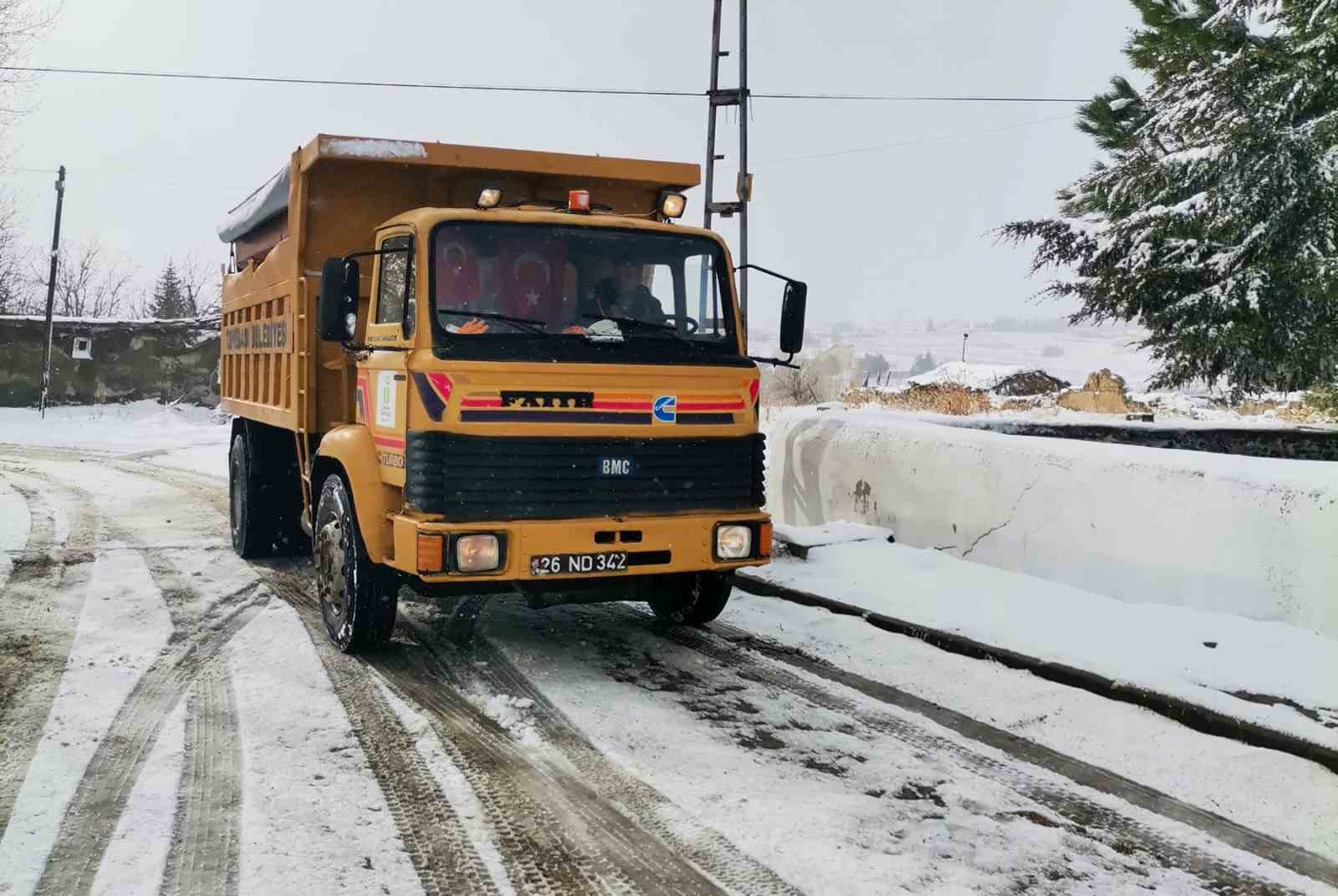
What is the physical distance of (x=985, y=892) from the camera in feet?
10.9

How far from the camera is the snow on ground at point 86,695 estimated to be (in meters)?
3.63

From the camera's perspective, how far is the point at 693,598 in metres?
6.73

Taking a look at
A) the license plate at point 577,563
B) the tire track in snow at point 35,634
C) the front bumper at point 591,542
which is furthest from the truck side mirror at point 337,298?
the tire track in snow at point 35,634

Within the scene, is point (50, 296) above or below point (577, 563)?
above

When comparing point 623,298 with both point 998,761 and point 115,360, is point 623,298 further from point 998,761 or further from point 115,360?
point 115,360

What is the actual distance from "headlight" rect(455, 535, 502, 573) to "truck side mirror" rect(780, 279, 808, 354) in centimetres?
221

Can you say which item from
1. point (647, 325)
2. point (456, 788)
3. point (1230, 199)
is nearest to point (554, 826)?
point (456, 788)

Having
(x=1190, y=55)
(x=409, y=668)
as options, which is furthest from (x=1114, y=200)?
(x=409, y=668)

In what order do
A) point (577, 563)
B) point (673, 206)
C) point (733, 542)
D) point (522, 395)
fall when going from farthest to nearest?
1. point (673, 206)
2. point (733, 542)
3. point (577, 563)
4. point (522, 395)

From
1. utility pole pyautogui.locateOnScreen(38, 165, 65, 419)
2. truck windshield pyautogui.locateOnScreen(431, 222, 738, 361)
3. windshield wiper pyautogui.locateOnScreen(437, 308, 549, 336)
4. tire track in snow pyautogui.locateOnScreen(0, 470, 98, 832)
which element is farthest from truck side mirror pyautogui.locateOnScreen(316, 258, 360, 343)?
utility pole pyautogui.locateOnScreen(38, 165, 65, 419)

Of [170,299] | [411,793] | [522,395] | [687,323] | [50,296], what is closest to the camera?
[411,793]

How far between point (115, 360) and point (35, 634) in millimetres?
29054

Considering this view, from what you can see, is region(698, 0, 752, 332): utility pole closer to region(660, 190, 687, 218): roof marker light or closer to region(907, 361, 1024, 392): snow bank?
region(660, 190, 687, 218): roof marker light

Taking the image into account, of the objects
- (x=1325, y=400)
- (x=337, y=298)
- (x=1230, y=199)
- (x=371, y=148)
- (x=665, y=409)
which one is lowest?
(x=665, y=409)
